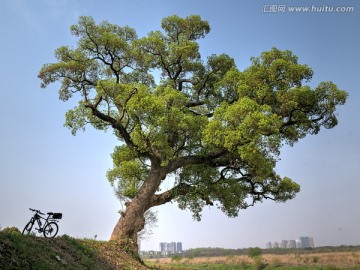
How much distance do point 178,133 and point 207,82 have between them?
5.19 m

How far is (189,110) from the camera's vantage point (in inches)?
838

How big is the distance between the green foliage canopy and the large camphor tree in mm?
61

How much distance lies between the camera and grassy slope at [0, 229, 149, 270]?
8.84 metres

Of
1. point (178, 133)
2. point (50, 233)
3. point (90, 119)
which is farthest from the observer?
point (90, 119)

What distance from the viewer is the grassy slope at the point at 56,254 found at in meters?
8.84

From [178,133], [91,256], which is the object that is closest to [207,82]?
[178,133]

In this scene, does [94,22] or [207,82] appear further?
[207,82]

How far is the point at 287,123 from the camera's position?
20.6 m

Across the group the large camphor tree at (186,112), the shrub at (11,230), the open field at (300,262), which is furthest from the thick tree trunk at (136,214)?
the open field at (300,262)

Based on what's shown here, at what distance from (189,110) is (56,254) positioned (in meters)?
12.3

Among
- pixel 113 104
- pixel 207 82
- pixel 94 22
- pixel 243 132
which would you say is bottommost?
pixel 243 132

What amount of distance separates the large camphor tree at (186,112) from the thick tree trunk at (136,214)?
2.2 inches

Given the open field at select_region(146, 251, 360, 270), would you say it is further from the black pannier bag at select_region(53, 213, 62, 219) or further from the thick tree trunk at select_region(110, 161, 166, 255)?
the black pannier bag at select_region(53, 213, 62, 219)

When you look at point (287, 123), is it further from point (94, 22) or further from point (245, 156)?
point (94, 22)
